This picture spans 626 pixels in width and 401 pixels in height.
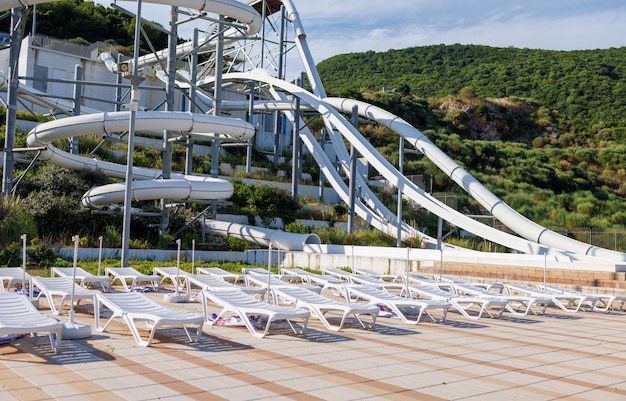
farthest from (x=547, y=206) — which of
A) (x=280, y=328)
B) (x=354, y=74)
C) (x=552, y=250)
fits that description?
(x=354, y=74)

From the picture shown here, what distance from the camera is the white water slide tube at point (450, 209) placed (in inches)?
765

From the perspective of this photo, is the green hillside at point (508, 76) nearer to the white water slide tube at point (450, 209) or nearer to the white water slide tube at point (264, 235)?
the white water slide tube at point (450, 209)

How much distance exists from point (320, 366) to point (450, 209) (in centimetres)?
1565

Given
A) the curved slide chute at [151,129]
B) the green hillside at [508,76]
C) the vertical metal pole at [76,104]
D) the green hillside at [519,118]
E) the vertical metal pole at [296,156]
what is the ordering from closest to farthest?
the curved slide chute at [151,129] → the vertical metal pole at [76,104] → the vertical metal pole at [296,156] → the green hillside at [519,118] → the green hillside at [508,76]

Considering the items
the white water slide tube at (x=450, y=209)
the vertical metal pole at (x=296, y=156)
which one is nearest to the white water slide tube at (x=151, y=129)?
the white water slide tube at (x=450, y=209)

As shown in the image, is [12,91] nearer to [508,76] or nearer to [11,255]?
[11,255]

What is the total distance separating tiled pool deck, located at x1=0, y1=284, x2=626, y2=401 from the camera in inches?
229

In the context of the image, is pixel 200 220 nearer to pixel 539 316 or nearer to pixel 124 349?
pixel 539 316

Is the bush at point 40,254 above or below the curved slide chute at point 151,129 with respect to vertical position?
below

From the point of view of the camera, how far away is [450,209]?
72.1 ft

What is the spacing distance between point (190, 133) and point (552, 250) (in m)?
11.6

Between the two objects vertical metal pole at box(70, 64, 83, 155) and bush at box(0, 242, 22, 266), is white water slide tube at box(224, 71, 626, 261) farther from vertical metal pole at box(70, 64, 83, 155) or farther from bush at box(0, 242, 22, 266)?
bush at box(0, 242, 22, 266)

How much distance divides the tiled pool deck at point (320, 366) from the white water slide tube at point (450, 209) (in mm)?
9766

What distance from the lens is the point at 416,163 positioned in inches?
1645
